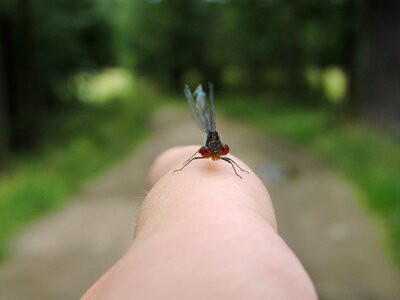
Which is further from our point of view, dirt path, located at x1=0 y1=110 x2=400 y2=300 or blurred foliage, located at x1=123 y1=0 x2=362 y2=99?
blurred foliage, located at x1=123 y1=0 x2=362 y2=99

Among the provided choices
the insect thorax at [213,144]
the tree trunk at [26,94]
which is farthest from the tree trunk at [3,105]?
the insect thorax at [213,144]

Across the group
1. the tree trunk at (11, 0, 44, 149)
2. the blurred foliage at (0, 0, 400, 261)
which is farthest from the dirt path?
the tree trunk at (11, 0, 44, 149)

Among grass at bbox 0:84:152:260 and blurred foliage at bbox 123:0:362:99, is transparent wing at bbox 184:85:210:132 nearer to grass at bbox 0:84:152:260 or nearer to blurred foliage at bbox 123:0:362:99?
grass at bbox 0:84:152:260

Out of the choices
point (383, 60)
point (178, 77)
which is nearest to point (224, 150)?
point (383, 60)

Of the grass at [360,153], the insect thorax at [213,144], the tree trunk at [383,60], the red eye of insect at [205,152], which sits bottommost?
the red eye of insect at [205,152]

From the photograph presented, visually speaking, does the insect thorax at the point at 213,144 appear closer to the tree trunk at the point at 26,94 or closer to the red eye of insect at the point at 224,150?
the red eye of insect at the point at 224,150

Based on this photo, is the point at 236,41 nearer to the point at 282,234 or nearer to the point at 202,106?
the point at 282,234
